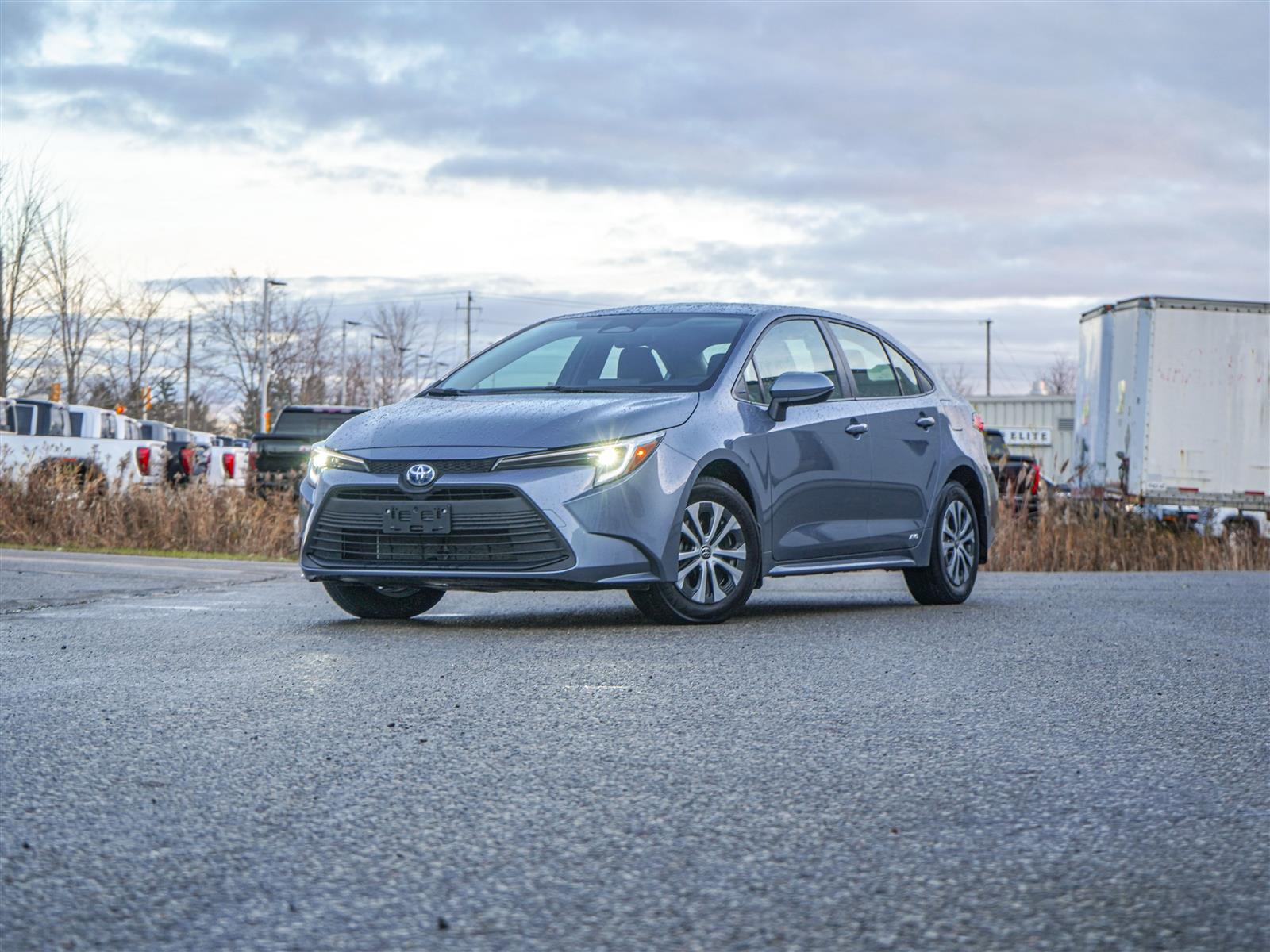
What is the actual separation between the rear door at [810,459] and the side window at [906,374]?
75 centimetres

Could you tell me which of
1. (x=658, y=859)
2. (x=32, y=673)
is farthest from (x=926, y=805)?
(x=32, y=673)

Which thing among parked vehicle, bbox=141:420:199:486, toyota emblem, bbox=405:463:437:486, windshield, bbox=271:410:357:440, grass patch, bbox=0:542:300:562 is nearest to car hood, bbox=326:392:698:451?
toyota emblem, bbox=405:463:437:486

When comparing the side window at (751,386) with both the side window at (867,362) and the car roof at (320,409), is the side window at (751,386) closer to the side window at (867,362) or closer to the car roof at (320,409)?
the side window at (867,362)

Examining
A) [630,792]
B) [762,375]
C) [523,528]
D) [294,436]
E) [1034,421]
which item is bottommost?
[630,792]

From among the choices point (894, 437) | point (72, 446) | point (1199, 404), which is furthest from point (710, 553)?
point (72, 446)

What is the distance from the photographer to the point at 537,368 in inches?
A: 354

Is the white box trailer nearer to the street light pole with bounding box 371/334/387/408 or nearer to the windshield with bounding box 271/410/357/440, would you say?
the windshield with bounding box 271/410/357/440

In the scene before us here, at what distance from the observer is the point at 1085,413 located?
80.5 feet

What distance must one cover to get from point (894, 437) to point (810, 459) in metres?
0.97

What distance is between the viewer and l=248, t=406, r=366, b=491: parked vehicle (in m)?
24.7

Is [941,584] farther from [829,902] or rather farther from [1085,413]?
[1085,413]

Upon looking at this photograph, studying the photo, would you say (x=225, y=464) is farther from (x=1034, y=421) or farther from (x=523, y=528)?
(x=1034, y=421)

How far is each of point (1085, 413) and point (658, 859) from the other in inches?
870

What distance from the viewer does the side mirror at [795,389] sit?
8.55 metres
